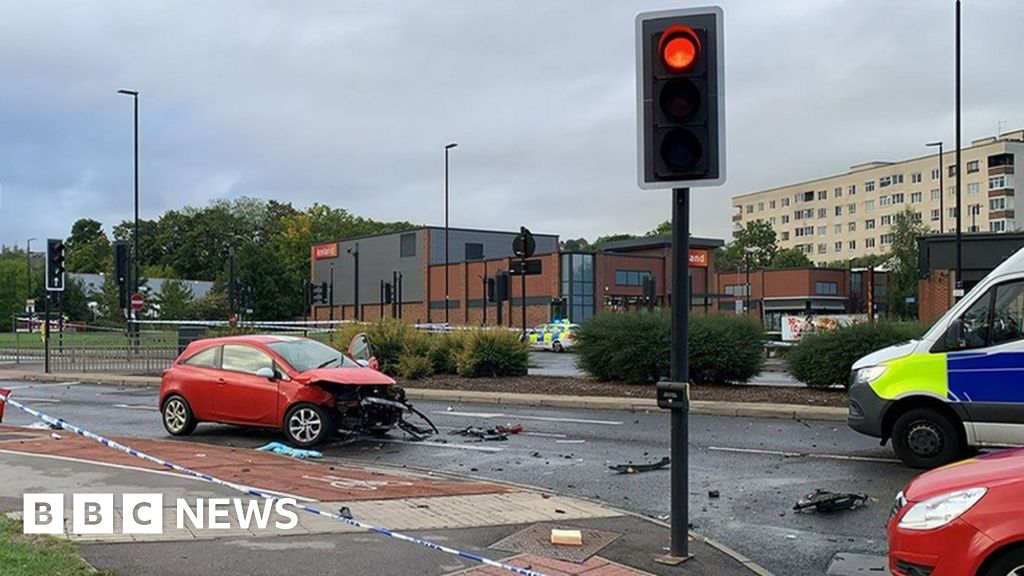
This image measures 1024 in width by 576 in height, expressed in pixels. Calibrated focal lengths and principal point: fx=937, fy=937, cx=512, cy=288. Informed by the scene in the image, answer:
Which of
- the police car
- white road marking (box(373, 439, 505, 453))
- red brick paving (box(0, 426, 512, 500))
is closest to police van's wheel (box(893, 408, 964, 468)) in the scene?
red brick paving (box(0, 426, 512, 500))

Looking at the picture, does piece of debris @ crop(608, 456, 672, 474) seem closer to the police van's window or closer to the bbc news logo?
the police van's window

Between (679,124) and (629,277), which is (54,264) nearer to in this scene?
(679,124)

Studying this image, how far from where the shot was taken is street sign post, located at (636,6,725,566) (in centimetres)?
640

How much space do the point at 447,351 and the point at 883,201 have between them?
107 m

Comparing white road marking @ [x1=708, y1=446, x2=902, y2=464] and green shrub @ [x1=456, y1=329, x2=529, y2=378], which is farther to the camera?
green shrub @ [x1=456, y1=329, x2=529, y2=378]

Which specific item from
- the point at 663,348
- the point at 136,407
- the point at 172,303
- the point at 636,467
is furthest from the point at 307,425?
the point at 172,303

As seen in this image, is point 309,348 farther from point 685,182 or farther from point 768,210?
point 768,210

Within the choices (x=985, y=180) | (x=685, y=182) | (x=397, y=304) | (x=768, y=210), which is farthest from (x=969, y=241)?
(x=768, y=210)

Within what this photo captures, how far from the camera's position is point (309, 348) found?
45.6 feet

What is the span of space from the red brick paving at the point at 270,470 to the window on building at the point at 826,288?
8801cm

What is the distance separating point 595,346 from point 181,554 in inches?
606

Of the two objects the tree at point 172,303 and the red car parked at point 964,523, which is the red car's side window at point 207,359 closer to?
the red car parked at point 964,523

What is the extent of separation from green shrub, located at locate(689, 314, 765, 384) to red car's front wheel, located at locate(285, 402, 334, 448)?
9532mm

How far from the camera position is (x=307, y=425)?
12648mm
